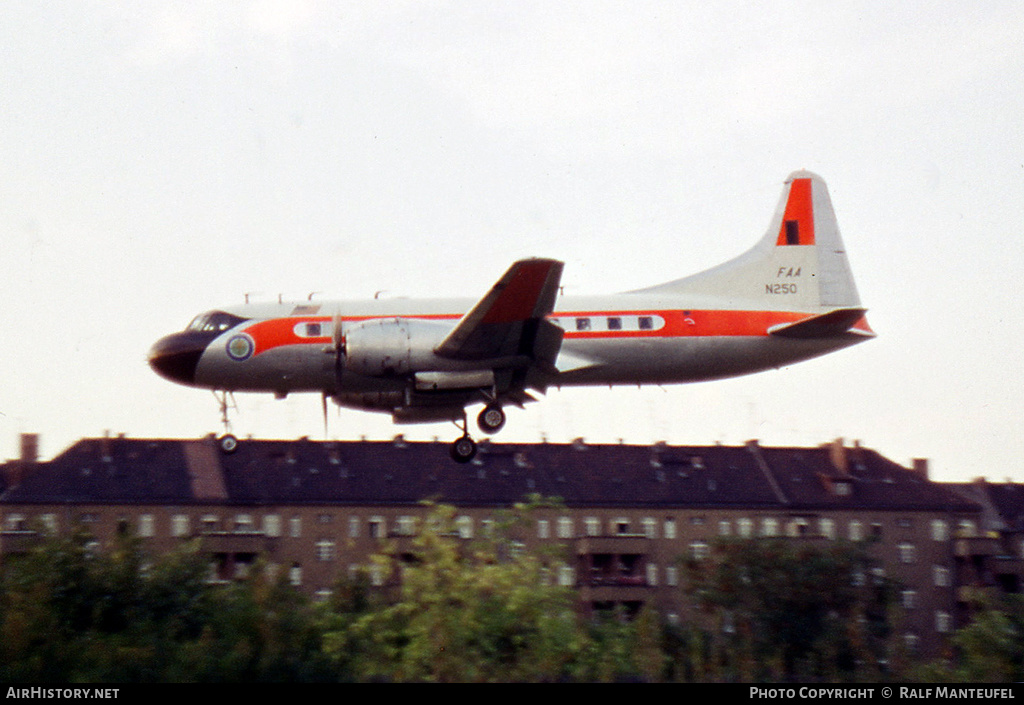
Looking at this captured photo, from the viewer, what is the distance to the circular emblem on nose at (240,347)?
2875 centimetres

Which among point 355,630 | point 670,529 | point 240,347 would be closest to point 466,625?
point 355,630

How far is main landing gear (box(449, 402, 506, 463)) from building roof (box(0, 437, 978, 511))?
52215mm

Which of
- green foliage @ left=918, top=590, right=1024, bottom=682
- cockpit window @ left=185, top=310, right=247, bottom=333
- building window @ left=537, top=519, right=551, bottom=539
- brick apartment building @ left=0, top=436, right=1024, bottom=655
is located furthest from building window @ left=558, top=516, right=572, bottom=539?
cockpit window @ left=185, top=310, right=247, bottom=333

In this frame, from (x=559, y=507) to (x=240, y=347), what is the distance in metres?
47.8

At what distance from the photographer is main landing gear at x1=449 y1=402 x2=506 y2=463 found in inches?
1139

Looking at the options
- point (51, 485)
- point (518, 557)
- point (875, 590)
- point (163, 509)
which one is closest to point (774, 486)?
point (875, 590)

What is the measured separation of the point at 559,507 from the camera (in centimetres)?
7425

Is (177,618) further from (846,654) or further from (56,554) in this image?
(846,654)

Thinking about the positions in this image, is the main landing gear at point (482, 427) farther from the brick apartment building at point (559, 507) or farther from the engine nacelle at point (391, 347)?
the brick apartment building at point (559, 507)

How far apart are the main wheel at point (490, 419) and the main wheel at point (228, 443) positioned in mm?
6252

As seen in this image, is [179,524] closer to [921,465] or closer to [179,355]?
[179,355]

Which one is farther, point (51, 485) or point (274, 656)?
point (51, 485)

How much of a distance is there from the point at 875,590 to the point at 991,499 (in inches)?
1141

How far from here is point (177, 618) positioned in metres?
54.2
